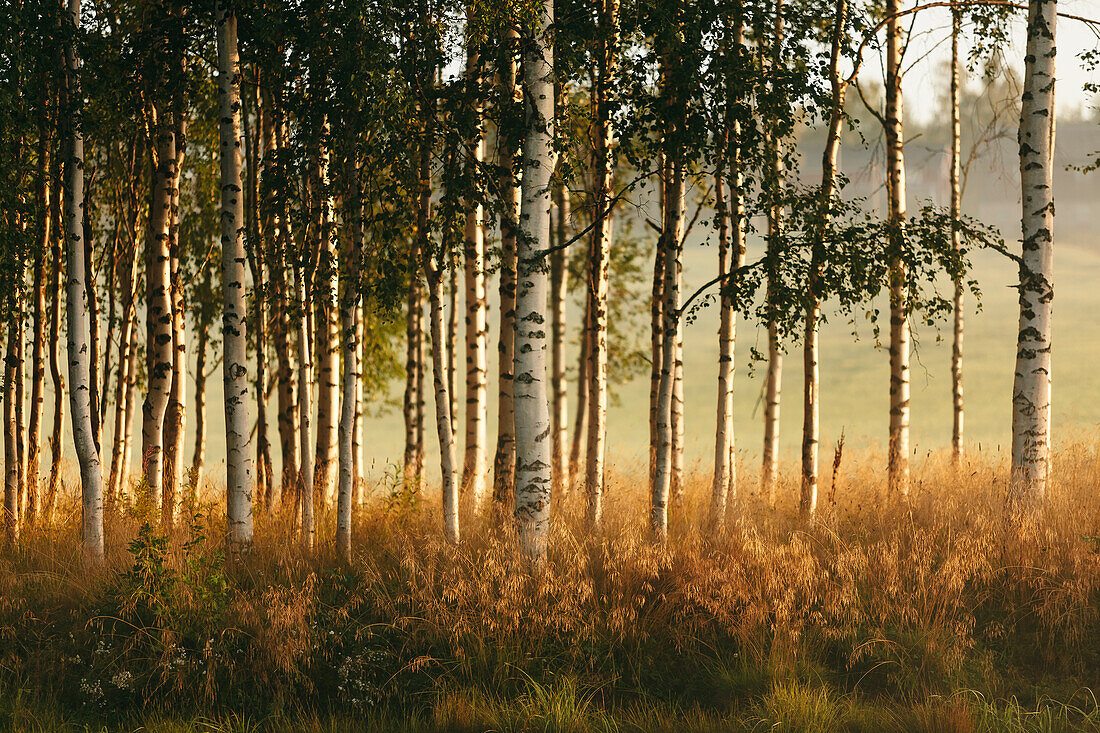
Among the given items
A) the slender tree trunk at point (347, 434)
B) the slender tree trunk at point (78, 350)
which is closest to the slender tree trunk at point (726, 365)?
the slender tree trunk at point (347, 434)

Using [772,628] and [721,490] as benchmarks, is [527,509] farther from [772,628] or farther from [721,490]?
[721,490]

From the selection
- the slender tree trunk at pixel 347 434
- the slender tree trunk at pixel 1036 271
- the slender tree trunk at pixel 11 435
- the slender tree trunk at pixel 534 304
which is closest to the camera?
the slender tree trunk at pixel 534 304

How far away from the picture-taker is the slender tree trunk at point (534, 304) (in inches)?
328

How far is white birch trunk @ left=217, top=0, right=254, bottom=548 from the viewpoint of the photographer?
912 cm

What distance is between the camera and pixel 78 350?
930cm

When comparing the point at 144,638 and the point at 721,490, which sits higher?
the point at 721,490

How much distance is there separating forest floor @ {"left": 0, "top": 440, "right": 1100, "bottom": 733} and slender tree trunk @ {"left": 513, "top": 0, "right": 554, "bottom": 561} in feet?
1.40

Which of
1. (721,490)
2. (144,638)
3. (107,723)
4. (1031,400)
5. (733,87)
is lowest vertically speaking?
(107,723)

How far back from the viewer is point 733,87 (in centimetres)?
852

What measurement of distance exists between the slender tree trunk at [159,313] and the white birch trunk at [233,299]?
1.98 metres

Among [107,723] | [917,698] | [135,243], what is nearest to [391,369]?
[135,243]

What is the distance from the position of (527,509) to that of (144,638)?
3.37 meters

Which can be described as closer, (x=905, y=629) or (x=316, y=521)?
(x=905, y=629)

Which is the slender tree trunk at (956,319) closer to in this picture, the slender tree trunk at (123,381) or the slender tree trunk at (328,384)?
the slender tree trunk at (328,384)
